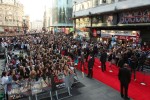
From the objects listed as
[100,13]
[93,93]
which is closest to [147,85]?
[93,93]

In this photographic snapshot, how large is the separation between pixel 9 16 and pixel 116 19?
3428 inches

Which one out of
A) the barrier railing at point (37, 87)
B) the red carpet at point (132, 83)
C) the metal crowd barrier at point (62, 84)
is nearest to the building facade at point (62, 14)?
the red carpet at point (132, 83)

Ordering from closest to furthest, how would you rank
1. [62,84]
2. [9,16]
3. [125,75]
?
1. [125,75]
2. [62,84]
3. [9,16]

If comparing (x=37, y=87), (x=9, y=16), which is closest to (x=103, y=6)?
(x=37, y=87)

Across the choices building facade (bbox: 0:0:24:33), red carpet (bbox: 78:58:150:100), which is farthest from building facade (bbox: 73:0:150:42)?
building facade (bbox: 0:0:24:33)

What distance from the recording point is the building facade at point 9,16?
96.2 m

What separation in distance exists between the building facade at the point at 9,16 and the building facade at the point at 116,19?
65.4 metres

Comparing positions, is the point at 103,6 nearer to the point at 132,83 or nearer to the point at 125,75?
the point at 132,83

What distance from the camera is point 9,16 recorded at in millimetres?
101938

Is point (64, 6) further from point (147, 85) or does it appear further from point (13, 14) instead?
point (147, 85)

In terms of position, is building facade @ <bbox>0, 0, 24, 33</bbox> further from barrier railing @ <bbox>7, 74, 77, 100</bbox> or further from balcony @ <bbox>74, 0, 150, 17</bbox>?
barrier railing @ <bbox>7, 74, 77, 100</bbox>

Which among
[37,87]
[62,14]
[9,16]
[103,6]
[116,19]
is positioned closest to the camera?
[37,87]

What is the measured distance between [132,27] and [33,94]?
1810 centimetres

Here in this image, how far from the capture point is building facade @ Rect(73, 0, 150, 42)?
2228 cm
